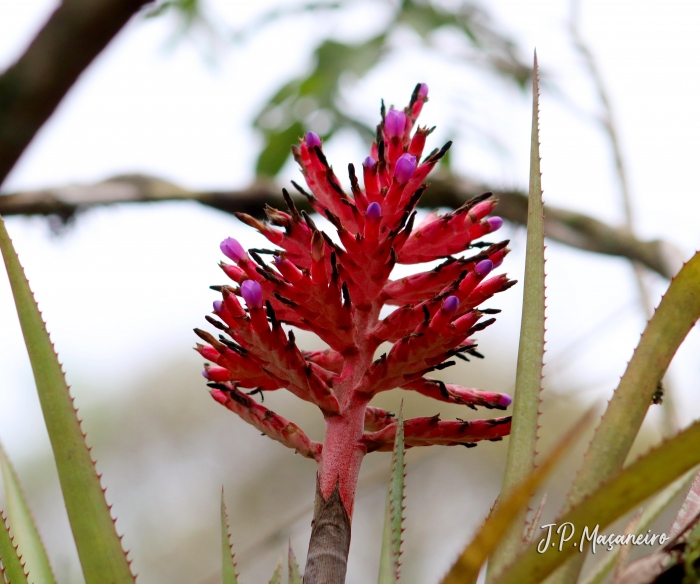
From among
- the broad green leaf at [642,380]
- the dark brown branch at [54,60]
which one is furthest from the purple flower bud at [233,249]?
the dark brown branch at [54,60]

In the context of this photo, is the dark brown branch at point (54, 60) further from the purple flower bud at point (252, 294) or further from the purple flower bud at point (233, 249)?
the purple flower bud at point (252, 294)

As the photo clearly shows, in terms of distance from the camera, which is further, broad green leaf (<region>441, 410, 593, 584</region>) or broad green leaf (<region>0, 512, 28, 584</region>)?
broad green leaf (<region>0, 512, 28, 584</region>)

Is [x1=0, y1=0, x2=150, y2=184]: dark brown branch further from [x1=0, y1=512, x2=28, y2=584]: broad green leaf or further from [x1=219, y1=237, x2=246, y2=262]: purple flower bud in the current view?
[x1=0, y1=512, x2=28, y2=584]: broad green leaf

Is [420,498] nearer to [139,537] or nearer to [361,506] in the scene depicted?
[361,506]

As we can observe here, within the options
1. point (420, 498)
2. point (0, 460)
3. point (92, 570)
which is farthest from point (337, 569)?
point (420, 498)

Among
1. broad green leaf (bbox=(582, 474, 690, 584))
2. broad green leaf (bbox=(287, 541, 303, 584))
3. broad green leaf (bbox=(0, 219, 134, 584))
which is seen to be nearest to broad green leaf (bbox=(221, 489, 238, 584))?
broad green leaf (bbox=(287, 541, 303, 584))

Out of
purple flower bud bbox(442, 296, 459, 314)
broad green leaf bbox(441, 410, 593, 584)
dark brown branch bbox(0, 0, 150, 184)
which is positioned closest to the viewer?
broad green leaf bbox(441, 410, 593, 584)
